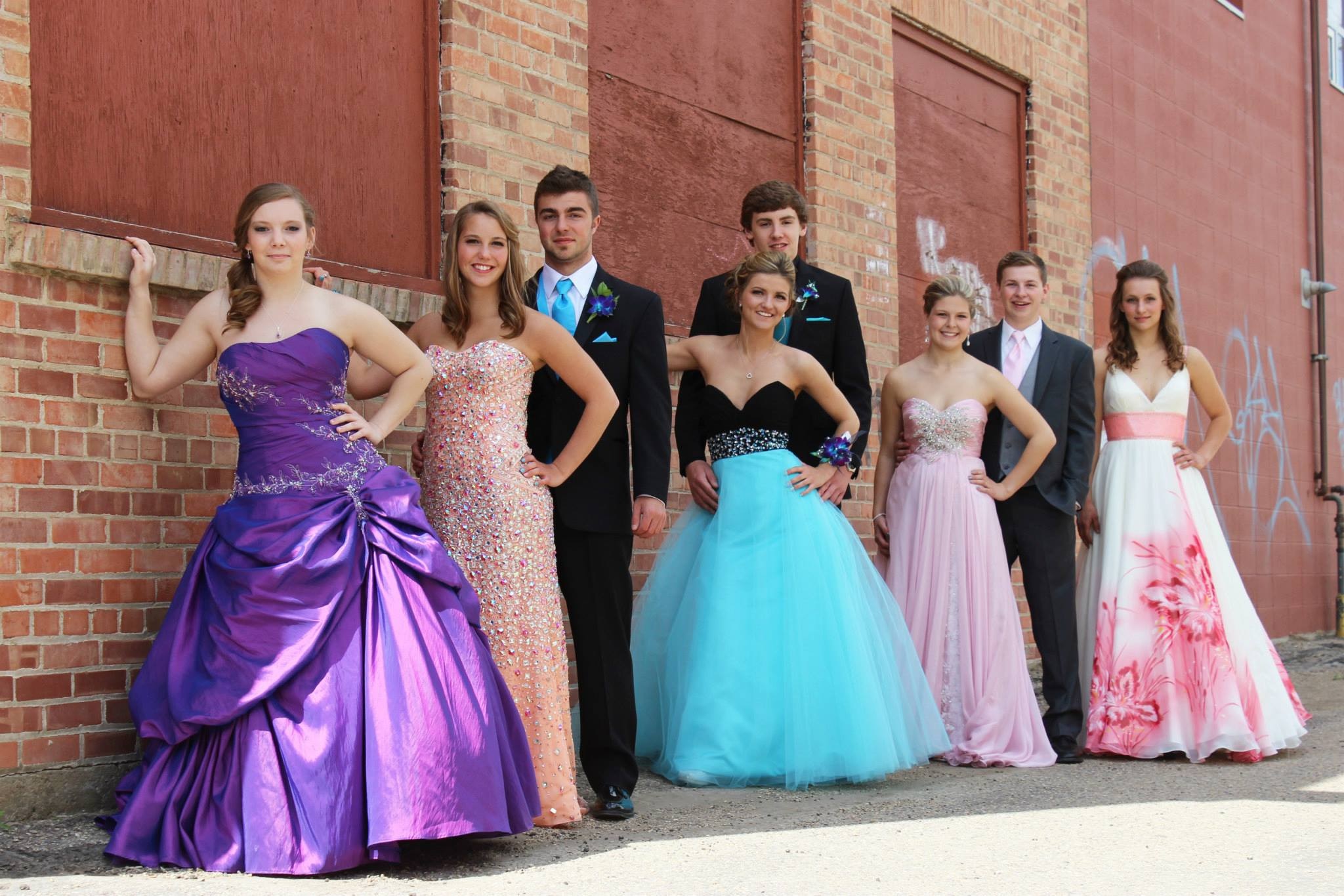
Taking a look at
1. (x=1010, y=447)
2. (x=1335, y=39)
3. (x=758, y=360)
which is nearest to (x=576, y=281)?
(x=758, y=360)

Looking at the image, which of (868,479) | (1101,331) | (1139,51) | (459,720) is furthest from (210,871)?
(1139,51)

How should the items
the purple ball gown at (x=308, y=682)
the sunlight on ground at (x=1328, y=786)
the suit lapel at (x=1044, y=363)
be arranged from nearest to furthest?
1. the purple ball gown at (x=308, y=682)
2. the sunlight on ground at (x=1328, y=786)
3. the suit lapel at (x=1044, y=363)

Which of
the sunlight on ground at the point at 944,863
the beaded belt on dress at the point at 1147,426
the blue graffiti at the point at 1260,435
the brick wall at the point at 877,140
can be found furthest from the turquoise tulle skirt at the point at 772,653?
the blue graffiti at the point at 1260,435

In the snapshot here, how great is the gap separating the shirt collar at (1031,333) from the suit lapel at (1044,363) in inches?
2.6

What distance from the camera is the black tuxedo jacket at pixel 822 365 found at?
5805 millimetres

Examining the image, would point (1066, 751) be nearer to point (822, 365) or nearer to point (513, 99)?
point (822, 365)

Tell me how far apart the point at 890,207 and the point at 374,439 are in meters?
4.80

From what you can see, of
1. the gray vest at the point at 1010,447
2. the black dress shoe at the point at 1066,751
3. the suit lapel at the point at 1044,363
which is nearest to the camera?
the black dress shoe at the point at 1066,751

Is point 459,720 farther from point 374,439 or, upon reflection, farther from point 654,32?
point 654,32

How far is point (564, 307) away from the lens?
4801 millimetres

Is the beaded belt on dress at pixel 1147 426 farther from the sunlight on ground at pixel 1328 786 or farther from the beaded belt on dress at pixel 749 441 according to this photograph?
the beaded belt on dress at pixel 749 441

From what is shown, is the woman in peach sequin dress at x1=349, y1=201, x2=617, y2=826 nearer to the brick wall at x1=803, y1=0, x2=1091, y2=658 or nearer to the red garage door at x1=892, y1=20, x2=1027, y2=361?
the brick wall at x1=803, y1=0, x2=1091, y2=658

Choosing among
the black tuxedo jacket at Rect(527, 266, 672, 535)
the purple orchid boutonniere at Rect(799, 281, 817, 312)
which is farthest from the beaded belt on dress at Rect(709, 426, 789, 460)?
the black tuxedo jacket at Rect(527, 266, 672, 535)

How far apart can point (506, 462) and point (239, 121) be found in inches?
60.7
